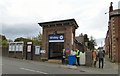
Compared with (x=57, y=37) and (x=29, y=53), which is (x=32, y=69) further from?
(x=29, y=53)

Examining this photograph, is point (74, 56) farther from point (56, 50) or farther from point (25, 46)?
point (25, 46)

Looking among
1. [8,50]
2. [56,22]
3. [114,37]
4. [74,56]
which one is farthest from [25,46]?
[114,37]

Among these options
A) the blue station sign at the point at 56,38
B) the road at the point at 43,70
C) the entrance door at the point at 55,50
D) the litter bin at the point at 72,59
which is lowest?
the road at the point at 43,70

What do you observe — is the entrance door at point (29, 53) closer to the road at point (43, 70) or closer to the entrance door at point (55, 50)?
the entrance door at point (55, 50)

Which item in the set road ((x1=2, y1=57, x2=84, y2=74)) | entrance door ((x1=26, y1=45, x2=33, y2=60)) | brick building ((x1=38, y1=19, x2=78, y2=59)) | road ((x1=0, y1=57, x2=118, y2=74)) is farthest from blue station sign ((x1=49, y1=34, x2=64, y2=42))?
road ((x1=2, y1=57, x2=84, y2=74))

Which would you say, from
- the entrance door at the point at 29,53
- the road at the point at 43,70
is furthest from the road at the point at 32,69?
the entrance door at the point at 29,53

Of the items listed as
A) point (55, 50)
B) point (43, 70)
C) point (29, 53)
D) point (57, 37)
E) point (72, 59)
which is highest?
point (57, 37)

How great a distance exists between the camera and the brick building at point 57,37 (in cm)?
2617

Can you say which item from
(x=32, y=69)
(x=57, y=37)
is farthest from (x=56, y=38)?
(x=32, y=69)

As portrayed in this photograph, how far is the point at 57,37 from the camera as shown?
26.6 meters

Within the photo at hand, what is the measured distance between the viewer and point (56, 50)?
28.0m

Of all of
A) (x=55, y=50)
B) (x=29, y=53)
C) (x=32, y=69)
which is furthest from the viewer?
(x=29, y=53)

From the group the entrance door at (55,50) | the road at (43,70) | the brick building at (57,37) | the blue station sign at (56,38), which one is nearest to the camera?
the road at (43,70)

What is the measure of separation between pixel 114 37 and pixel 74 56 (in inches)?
268
